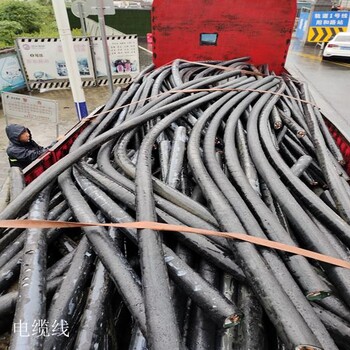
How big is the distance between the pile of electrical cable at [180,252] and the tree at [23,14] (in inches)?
456

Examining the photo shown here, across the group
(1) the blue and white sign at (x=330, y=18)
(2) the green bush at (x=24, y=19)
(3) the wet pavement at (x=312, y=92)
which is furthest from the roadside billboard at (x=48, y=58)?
(1) the blue and white sign at (x=330, y=18)

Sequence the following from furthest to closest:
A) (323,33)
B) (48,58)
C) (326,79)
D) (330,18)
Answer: (323,33), (330,18), (326,79), (48,58)

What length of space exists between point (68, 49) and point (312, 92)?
22.1ft

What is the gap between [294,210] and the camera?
1.46m

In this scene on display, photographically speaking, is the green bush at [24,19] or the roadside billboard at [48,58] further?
the green bush at [24,19]

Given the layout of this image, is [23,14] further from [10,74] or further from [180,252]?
[180,252]

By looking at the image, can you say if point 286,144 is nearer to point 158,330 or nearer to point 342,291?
point 342,291

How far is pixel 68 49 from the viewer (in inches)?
161

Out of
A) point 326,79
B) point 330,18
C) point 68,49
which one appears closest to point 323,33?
point 330,18

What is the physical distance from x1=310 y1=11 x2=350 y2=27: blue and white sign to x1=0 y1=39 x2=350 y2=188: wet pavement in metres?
2.16

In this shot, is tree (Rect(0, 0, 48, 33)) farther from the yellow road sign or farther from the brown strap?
the yellow road sign

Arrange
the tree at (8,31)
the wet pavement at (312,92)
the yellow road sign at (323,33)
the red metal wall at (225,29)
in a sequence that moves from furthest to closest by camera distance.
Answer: the yellow road sign at (323,33)
the tree at (8,31)
the wet pavement at (312,92)
the red metal wall at (225,29)

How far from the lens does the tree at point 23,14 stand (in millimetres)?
10914

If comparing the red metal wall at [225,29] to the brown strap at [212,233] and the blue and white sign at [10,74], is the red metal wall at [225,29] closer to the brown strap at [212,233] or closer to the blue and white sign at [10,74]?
the brown strap at [212,233]
